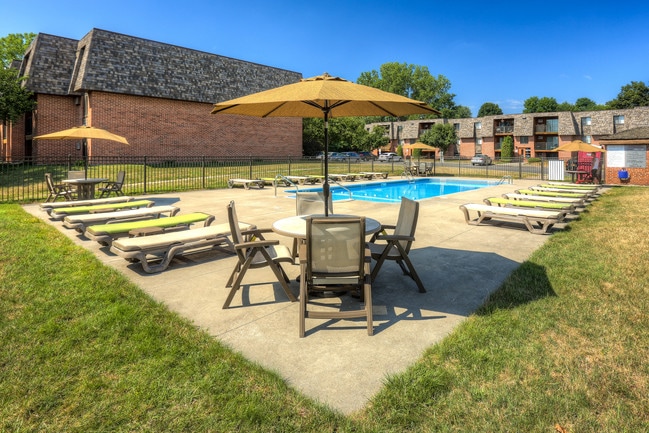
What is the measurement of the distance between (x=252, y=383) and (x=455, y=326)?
201cm

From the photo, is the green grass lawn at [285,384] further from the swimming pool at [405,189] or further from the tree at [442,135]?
the tree at [442,135]

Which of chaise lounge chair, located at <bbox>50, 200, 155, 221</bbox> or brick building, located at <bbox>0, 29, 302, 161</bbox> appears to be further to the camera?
brick building, located at <bbox>0, 29, 302, 161</bbox>

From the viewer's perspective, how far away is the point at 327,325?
12.4ft

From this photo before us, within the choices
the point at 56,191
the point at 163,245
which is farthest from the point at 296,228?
the point at 56,191

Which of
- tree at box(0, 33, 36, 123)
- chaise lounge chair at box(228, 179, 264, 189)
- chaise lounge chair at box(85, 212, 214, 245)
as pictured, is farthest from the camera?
tree at box(0, 33, 36, 123)

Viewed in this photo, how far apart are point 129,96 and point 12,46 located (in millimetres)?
26006

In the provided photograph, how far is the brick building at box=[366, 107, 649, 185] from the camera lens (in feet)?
175

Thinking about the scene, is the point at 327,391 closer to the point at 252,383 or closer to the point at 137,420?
the point at 252,383

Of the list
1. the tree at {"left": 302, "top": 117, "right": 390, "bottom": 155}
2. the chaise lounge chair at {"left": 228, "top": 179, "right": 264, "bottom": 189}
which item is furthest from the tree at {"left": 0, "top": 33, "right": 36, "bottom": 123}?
the tree at {"left": 302, "top": 117, "right": 390, "bottom": 155}

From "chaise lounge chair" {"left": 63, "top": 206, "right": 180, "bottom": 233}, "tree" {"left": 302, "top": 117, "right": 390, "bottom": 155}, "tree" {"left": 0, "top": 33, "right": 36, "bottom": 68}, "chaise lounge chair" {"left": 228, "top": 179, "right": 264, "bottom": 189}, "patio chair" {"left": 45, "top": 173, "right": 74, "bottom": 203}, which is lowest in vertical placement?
"chaise lounge chair" {"left": 63, "top": 206, "right": 180, "bottom": 233}

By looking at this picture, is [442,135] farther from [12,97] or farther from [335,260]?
[335,260]

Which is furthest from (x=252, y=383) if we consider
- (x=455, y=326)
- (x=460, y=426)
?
(x=455, y=326)

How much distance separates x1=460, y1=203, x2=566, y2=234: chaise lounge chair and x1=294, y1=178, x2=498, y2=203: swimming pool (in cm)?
747

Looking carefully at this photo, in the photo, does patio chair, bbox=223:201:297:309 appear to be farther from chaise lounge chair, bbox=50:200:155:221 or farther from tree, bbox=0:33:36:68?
tree, bbox=0:33:36:68
